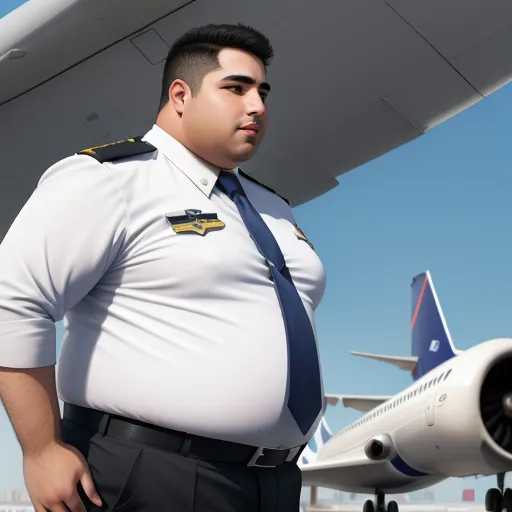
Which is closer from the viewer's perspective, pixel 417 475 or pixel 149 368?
pixel 149 368

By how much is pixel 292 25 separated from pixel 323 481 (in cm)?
1433

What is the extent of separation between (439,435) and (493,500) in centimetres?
366

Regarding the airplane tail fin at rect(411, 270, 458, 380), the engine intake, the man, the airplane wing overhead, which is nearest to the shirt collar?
the man

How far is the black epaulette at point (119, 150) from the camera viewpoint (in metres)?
1.65

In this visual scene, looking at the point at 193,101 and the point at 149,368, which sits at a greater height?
the point at 193,101

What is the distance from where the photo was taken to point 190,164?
1.79 metres

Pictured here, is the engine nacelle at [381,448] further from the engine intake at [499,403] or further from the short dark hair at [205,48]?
the short dark hair at [205,48]

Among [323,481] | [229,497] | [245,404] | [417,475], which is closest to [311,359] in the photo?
[245,404]

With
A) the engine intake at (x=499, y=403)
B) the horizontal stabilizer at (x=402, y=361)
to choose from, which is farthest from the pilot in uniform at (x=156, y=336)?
the horizontal stabilizer at (x=402, y=361)

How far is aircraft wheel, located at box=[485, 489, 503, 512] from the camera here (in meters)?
11.7

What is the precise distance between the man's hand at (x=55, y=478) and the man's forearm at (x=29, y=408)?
0.07 feet

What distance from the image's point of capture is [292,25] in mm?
2941

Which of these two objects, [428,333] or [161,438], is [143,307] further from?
[428,333]

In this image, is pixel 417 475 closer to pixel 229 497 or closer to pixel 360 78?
pixel 360 78
